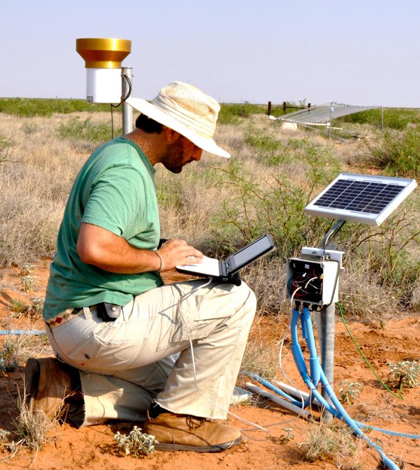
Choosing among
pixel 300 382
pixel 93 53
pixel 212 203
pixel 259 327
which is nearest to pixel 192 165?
pixel 212 203

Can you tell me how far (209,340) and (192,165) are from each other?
935 centimetres

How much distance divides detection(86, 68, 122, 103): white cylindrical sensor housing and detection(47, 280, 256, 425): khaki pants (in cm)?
332

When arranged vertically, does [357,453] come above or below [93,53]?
below

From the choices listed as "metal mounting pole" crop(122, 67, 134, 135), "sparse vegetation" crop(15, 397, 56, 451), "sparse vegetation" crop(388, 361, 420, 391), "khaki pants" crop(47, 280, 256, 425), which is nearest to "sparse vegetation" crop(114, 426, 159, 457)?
"khaki pants" crop(47, 280, 256, 425)

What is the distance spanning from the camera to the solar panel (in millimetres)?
3453

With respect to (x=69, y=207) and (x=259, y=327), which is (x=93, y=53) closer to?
(x=259, y=327)

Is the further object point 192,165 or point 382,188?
point 192,165

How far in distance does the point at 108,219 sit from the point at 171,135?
607mm

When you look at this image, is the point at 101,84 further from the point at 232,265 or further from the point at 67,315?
the point at 67,315

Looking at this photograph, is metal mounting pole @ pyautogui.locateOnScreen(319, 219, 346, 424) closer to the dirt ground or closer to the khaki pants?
the dirt ground

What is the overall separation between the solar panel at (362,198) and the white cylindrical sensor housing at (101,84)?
3.02 metres

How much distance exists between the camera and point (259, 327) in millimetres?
5191

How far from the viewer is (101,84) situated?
6.29 meters

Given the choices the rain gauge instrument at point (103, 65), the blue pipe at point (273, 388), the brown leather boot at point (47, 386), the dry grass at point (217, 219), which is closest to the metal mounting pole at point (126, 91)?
the rain gauge instrument at point (103, 65)
